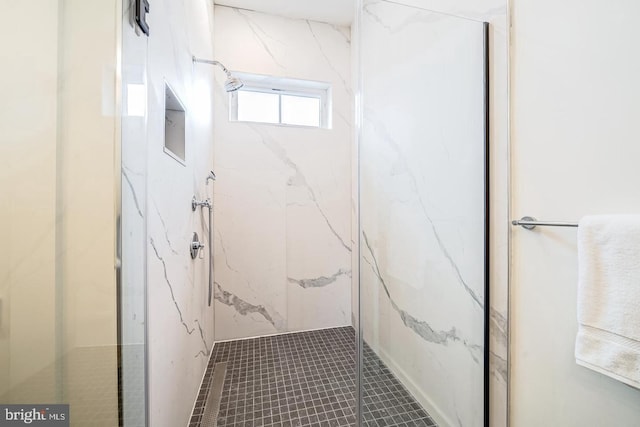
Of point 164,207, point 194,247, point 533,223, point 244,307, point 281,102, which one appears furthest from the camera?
point 281,102

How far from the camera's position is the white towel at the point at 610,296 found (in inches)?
23.9

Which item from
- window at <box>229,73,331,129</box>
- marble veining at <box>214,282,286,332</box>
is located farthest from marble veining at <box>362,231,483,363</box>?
window at <box>229,73,331,129</box>

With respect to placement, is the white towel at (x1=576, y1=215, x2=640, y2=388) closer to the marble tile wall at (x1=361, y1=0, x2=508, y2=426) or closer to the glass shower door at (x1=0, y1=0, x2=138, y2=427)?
the marble tile wall at (x1=361, y1=0, x2=508, y2=426)

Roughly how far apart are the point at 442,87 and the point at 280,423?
1.87m

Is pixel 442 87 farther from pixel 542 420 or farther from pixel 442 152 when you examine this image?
pixel 542 420

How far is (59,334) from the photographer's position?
60 centimetres

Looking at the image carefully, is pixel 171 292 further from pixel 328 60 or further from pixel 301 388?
pixel 328 60

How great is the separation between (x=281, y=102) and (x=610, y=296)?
2495mm

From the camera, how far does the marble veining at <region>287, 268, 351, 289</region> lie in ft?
7.70

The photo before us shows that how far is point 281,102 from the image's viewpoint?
2443 millimetres

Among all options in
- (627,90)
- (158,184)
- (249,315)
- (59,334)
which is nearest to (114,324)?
(59,334)

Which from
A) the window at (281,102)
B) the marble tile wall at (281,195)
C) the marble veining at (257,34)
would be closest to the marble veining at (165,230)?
the marble tile wall at (281,195)

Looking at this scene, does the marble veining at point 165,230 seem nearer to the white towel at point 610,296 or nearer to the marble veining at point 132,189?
the marble veining at point 132,189

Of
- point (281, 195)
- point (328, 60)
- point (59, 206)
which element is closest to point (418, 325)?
point (59, 206)
